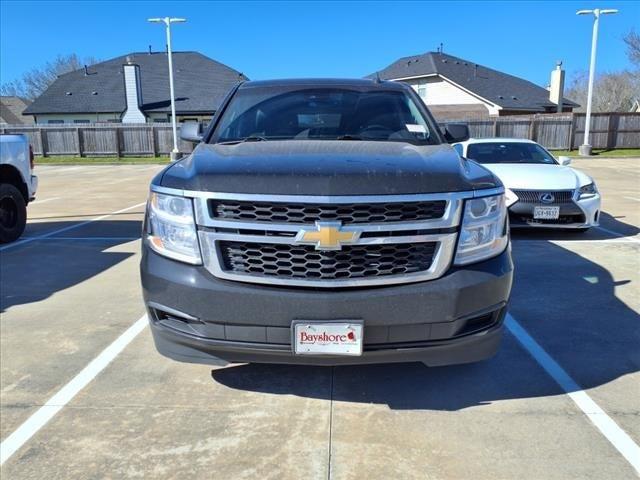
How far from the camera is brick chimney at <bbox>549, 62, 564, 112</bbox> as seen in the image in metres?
39.2

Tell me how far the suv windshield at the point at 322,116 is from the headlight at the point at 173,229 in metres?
1.17

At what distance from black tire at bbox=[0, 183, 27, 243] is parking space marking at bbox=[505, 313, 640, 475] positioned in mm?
6769

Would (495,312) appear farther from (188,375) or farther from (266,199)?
(188,375)

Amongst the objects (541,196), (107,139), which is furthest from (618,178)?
(107,139)

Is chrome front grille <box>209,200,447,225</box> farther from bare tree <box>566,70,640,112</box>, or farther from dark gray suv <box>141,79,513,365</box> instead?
bare tree <box>566,70,640,112</box>

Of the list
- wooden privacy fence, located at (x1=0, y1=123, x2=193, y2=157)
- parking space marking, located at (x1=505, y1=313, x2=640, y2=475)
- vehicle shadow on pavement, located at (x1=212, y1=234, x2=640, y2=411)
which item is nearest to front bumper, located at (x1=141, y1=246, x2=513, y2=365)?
vehicle shadow on pavement, located at (x1=212, y1=234, x2=640, y2=411)

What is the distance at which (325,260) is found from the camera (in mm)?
2463

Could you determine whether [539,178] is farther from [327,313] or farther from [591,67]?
[591,67]

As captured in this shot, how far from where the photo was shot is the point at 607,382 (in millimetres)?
3238

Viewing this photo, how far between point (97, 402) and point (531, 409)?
2.46 m

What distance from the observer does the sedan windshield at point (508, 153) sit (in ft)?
28.3

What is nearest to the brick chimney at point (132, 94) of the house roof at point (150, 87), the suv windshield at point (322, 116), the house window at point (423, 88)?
the house roof at point (150, 87)

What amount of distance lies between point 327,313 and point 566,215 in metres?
5.63

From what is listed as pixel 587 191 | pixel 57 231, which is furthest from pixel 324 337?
pixel 57 231
